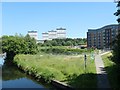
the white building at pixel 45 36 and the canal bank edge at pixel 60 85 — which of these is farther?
the white building at pixel 45 36

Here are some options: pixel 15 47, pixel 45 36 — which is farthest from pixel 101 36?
pixel 45 36

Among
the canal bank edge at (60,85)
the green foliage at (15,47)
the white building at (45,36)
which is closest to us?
the canal bank edge at (60,85)

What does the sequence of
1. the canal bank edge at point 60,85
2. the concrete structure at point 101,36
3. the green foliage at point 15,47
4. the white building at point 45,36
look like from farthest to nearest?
the white building at point 45,36 < the concrete structure at point 101,36 < the green foliage at point 15,47 < the canal bank edge at point 60,85

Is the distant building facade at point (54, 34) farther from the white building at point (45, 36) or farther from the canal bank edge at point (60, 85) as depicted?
the canal bank edge at point (60, 85)

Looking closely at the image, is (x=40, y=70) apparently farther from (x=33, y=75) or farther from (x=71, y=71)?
(x=71, y=71)

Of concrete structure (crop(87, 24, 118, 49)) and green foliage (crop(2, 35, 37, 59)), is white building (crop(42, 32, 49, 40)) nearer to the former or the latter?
concrete structure (crop(87, 24, 118, 49))

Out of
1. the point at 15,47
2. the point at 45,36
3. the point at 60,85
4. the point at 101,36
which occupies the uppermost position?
the point at 45,36

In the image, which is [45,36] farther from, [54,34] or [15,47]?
[15,47]

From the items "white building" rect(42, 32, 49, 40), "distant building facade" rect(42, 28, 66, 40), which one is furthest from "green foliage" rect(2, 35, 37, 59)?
"white building" rect(42, 32, 49, 40)

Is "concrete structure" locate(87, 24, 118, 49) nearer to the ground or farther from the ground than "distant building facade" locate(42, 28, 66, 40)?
nearer to the ground

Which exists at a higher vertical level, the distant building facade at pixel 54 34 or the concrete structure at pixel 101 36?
the distant building facade at pixel 54 34

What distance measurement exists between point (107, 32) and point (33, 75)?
77.3 meters

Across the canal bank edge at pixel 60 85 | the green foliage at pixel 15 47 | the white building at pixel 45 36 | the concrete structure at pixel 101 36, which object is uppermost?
the white building at pixel 45 36

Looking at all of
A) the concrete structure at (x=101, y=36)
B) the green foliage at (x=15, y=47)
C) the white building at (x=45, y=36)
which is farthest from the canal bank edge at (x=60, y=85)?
the white building at (x=45, y=36)
